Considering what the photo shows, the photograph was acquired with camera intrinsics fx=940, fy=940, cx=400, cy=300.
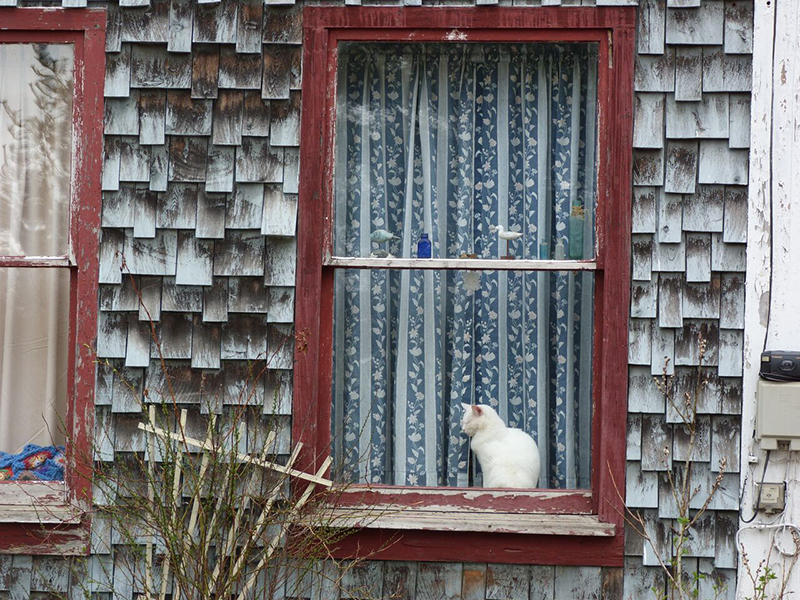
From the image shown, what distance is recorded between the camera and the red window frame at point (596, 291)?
3596 millimetres

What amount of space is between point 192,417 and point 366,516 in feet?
2.58

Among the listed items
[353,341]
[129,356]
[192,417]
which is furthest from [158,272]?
[353,341]

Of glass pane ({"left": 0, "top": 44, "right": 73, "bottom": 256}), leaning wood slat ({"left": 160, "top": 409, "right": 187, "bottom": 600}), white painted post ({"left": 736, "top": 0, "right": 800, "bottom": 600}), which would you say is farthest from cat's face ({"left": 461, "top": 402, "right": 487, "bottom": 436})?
glass pane ({"left": 0, "top": 44, "right": 73, "bottom": 256})

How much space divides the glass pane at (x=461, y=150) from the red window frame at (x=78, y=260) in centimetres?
96

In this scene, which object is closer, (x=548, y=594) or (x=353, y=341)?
(x=548, y=594)

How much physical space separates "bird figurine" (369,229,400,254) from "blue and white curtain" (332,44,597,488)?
2 cm

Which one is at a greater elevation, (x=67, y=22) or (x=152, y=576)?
(x=67, y=22)

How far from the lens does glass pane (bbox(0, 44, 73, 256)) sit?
12.8ft

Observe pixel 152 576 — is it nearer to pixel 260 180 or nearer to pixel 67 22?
pixel 260 180

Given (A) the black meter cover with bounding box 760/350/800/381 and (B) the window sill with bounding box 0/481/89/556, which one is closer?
(A) the black meter cover with bounding box 760/350/800/381

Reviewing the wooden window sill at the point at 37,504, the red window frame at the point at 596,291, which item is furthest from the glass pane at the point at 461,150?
the wooden window sill at the point at 37,504

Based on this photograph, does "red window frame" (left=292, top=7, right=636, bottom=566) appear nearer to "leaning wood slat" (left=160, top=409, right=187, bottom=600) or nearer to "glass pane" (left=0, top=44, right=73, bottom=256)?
"leaning wood slat" (left=160, top=409, right=187, bottom=600)

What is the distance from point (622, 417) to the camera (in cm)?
359

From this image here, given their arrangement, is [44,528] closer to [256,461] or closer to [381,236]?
[256,461]
